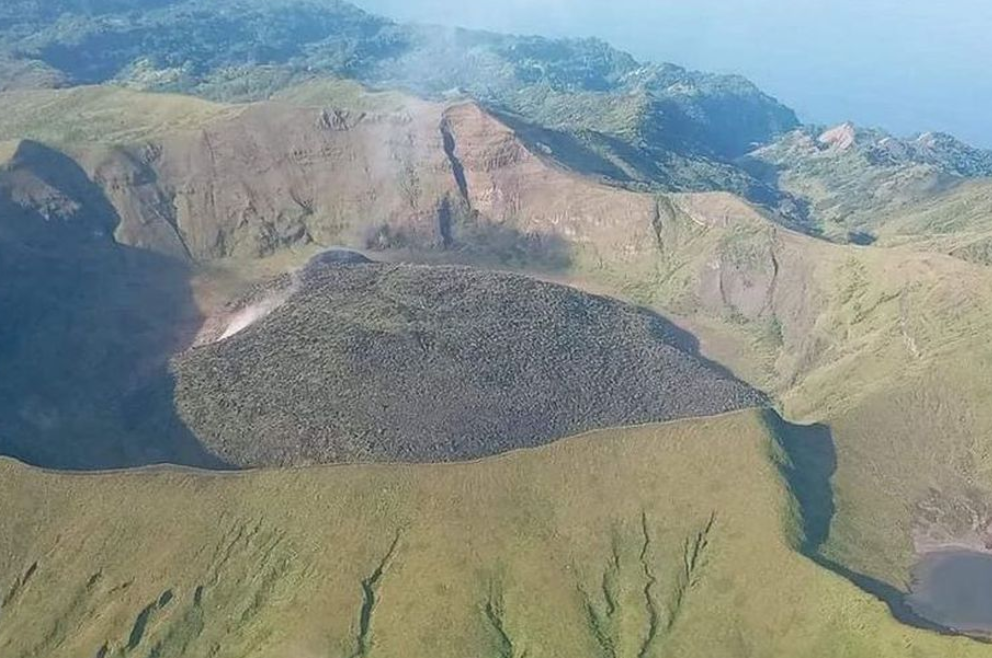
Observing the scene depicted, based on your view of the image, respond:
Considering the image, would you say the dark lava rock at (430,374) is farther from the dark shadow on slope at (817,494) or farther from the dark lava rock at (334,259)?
the dark shadow on slope at (817,494)

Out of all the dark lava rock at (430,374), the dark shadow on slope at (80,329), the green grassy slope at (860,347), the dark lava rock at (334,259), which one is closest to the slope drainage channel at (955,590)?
the green grassy slope at (860,347)

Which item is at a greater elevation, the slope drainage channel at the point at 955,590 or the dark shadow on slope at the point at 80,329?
the slope drainage channel at the point at 955,590

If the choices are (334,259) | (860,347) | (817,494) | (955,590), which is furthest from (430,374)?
(860,347)

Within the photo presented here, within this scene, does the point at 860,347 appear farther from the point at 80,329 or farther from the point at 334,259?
the point at 80,329

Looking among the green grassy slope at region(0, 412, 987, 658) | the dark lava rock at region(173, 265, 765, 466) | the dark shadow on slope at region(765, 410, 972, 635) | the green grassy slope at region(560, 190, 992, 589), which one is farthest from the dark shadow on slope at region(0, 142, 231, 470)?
the green grassy slope at region(560, 190, 992, 589)

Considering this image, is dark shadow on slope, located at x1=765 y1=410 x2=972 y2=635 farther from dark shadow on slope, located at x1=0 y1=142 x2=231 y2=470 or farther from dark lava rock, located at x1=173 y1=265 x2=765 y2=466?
dark shadow on slope, located at x1=0 y1=142 x2=231 y2=470

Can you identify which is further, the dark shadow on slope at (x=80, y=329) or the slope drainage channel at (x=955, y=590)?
the dark shadow on slope at (x=80, y=329)

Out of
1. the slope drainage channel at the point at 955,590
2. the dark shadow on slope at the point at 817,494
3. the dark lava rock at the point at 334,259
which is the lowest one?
the dark lava rock at the point at 334,259
